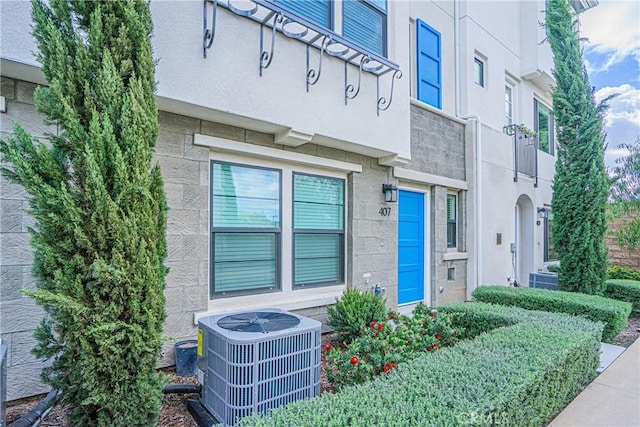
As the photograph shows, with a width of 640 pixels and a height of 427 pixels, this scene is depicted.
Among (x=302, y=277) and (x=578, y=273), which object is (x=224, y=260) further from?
(x=578, y=273)

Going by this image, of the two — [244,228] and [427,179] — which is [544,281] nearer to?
[427,179]

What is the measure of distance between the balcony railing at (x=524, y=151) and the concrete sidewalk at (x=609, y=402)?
6.56 m

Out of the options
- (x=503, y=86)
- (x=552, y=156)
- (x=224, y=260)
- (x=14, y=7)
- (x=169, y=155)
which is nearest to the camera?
(x=14, y=7)

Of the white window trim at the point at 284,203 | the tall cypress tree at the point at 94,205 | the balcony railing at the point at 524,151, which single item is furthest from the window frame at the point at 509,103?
the tall cypress tree at the point at 94,205

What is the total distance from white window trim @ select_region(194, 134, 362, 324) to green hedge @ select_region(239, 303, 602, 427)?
246cm

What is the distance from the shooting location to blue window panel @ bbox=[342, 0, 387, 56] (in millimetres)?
5395

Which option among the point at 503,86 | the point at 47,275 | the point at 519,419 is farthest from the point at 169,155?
the point at 503,86

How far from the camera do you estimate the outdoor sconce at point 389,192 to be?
20.6 ft

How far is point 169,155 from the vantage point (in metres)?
3.99

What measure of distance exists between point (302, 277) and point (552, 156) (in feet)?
34.4

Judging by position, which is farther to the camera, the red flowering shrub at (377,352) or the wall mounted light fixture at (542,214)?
the wall mounted light fixture at (542,214)

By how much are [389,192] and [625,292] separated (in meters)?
5.42

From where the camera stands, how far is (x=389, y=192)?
248 inches

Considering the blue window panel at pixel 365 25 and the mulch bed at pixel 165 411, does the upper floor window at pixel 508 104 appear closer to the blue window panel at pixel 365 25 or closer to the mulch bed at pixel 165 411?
the blue window panel at pixel 365 25
